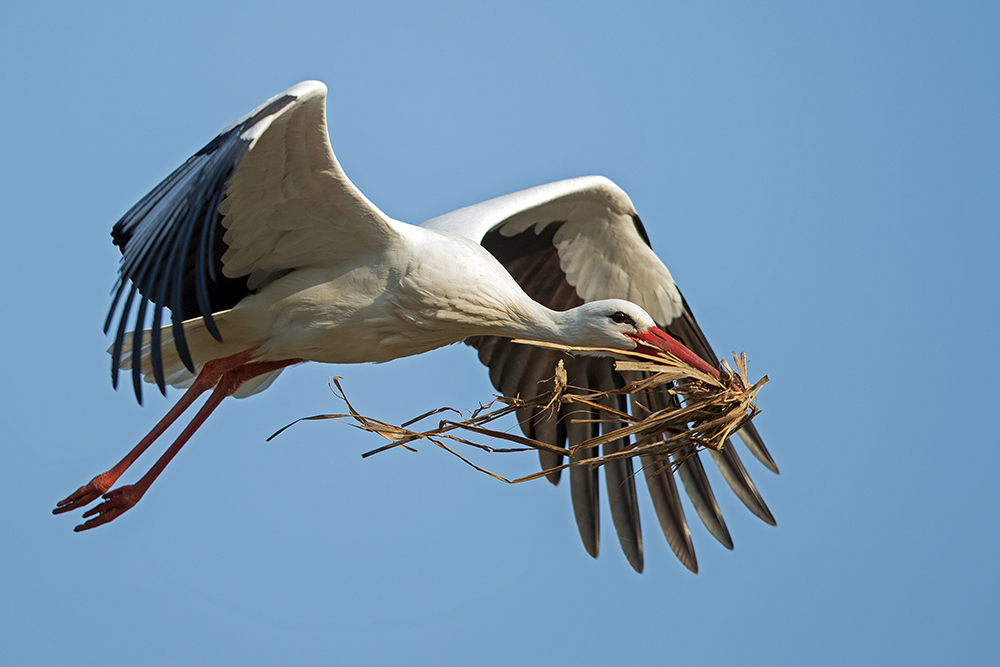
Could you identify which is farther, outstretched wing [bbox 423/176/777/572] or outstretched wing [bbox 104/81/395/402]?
outstretched wing [bbox 423/176/777/572]

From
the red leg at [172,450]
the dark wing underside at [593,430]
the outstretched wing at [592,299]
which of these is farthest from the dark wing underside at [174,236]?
the dark wing underside at [593,430]

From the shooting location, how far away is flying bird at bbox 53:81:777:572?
14.7ft

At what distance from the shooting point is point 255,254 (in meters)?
5.32

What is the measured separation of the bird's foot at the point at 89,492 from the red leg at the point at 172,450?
7 centimetres

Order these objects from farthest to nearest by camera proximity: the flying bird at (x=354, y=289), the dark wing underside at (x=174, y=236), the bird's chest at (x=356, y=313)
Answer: the bird's chest at (x=356, y=313) < the flying bird at (x=354, y=289) < the dark wing underside at (x=174, y=236)

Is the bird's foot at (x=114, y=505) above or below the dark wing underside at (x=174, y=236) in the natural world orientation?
below

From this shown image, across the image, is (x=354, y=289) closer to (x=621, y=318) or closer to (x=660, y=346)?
(x=621, y=318)

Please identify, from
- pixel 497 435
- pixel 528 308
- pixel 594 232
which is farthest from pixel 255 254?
pixel 594 232

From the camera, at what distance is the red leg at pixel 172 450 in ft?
18.3

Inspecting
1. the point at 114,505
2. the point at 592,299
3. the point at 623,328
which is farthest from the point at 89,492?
the point at 592,299

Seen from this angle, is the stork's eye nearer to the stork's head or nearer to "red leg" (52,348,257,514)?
the stork's head

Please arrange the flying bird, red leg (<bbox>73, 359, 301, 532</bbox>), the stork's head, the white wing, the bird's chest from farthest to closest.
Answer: the white wing
red leg (<bbox>73, 359, 301, 532</bbox>)
the stork's head
the bird's chest
the flying bird

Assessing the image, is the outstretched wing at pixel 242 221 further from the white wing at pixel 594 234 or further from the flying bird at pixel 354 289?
the white wing at pixel 594 234

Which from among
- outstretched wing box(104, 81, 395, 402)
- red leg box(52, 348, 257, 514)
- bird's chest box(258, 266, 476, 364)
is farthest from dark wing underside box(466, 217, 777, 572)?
outstretched wing box(104, 81, 395, 402)
